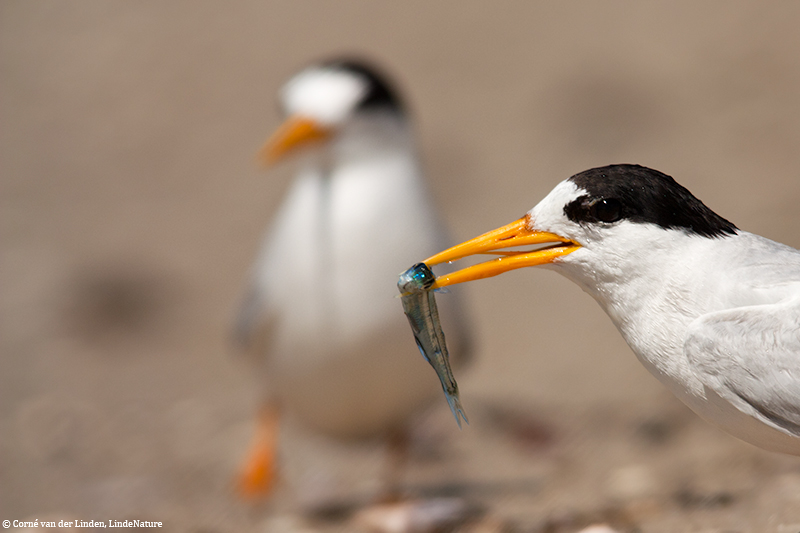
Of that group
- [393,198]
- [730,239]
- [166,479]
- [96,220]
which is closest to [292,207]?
[393,198]

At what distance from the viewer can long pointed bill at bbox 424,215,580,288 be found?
1746 millimetres

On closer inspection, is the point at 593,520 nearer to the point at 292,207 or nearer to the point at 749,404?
the point at 749,404

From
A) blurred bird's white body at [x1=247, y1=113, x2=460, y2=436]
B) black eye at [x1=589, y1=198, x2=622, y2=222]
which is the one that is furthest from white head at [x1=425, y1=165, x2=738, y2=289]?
blurred bird's white body at [x1=247, y1=113, x2=460, y2=436]

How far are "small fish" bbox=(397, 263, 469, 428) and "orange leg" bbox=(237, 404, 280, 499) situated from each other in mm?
2147

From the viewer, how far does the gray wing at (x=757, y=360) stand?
62.1 inches

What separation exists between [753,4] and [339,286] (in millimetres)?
6631

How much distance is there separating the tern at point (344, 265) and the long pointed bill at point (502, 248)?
1.60m

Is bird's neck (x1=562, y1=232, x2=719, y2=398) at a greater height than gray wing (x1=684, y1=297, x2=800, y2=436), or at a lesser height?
greater

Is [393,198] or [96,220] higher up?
[96,220]

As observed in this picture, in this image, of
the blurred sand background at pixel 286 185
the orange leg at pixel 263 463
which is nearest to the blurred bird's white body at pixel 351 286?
the orange leg at pixel 263 463

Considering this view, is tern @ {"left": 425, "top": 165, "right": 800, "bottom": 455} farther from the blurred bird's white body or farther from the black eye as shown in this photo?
the blurred bird's white body

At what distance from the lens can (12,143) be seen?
27.3 ft

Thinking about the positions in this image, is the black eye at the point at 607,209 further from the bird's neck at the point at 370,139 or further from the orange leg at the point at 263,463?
the orange leg at the point at 263,463

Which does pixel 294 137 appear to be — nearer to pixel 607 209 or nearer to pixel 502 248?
pixel 502 248
